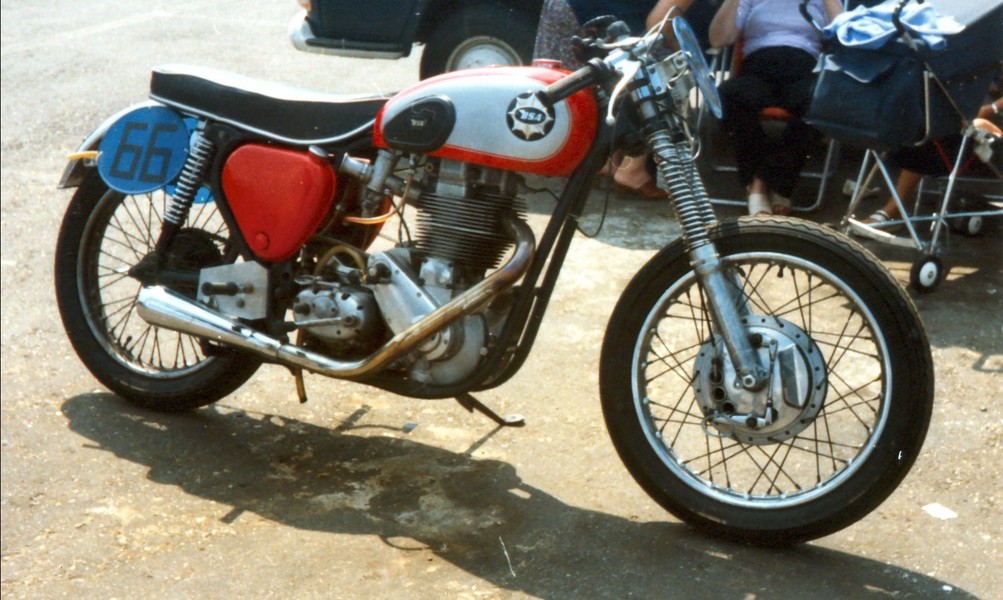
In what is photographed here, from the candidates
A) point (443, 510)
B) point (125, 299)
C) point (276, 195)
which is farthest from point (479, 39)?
point (443, 510)

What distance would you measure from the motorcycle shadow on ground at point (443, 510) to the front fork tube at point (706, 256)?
51 centimetres

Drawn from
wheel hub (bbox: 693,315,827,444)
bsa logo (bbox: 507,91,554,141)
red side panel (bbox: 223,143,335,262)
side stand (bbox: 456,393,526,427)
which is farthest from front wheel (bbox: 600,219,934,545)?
red side panel (bbox: 223,143,335,262)

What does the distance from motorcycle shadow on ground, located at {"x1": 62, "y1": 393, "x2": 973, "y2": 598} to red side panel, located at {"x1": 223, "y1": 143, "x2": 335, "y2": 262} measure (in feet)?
2.19

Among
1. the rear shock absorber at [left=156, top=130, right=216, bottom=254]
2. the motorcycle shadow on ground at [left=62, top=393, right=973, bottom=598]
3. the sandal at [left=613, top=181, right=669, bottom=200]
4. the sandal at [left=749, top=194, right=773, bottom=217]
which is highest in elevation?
the rear shock absorber at [left=156, top=130, right=216, bottom=254]

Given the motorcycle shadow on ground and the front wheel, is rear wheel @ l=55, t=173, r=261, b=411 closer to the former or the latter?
the motorcycle shadow on ground

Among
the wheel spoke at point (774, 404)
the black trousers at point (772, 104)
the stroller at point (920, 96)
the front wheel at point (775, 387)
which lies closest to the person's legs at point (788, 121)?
the black trousers at point (772, 104)

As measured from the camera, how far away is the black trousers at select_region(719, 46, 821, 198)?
246 inches

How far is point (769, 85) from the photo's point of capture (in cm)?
630

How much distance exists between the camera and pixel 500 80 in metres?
3.74

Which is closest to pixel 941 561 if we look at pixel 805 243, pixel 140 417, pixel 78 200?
pixel 805 243

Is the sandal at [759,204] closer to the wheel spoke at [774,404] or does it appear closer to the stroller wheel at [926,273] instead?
the stroller wheel at [926,273]

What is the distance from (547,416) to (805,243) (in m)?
1.38

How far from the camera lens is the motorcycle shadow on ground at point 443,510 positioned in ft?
11.6

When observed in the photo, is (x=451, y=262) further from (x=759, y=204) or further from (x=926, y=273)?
(x=759, y=204)
